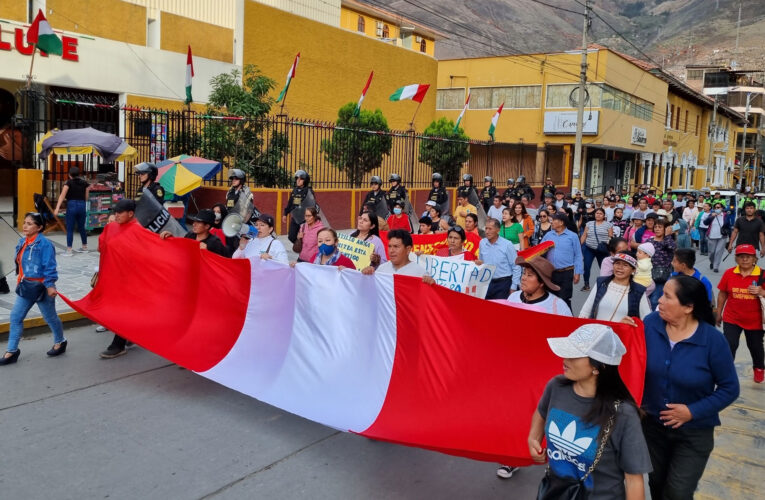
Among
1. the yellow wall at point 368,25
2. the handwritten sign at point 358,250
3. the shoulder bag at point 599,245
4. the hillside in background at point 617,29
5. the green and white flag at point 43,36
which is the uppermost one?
the hillside in background at point 617,29

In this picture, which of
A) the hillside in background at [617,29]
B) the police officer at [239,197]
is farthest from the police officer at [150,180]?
the hillside in background at [617,29]

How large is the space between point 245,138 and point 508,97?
2611cm

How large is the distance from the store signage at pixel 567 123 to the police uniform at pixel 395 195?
25.1m

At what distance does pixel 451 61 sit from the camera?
42000mm

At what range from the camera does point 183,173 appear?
12859 mm

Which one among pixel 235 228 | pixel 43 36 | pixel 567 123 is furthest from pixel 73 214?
pixel 567 123

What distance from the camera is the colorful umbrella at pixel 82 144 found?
14.1m

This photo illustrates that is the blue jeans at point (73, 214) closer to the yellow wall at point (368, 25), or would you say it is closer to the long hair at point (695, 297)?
the long hair at point (695, 297)

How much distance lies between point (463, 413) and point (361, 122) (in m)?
20.0

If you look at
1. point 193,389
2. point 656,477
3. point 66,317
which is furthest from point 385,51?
point 656,477

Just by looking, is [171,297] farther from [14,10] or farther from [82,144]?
[14,10]

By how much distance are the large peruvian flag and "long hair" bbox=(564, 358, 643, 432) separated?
1.03 meters

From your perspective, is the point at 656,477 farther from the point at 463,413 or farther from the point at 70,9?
the point at 70,9

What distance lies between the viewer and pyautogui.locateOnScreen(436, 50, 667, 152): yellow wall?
126 ft
